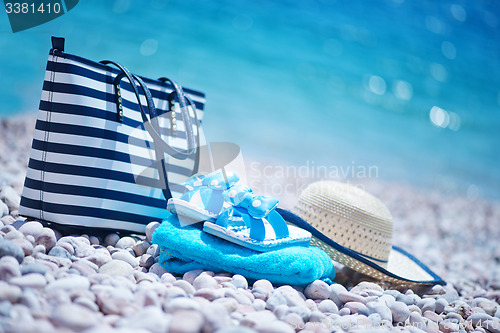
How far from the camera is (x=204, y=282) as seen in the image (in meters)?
1.47

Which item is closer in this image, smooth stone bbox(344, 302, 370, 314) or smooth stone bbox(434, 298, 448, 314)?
smooth stone bbox(344, 302, 370, 314)

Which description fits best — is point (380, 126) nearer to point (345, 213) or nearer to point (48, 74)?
point (345, 213)

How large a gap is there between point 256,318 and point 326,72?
29.3ft

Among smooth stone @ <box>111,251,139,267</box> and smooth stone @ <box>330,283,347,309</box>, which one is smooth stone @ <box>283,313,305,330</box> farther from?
smooth stone @ <box>111,251,139,267</box>

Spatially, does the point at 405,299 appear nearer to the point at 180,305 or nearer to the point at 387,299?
the point at 387,299

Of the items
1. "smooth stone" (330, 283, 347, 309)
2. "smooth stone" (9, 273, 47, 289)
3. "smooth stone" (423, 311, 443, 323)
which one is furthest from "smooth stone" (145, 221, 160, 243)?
"smooth stone" (423, 311, 443, 323)

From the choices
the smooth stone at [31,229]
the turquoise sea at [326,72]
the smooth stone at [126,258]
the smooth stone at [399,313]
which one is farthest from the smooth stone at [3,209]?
the turquoise sea at [326,72]

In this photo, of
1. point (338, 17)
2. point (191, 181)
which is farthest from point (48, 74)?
point (338, 17)

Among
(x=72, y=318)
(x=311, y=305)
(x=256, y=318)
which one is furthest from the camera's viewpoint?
(x=311, y=305)

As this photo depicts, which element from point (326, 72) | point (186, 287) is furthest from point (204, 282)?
point (326, 72)

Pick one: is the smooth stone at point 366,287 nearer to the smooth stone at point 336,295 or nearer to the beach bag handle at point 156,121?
the smooth stone at point 336,295

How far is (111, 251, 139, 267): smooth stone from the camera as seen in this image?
169cm

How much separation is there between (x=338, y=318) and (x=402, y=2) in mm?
13099

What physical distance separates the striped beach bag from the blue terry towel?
0.35 m
